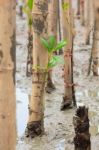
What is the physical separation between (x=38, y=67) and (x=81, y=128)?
35.9 inches

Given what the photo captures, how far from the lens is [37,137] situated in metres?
4.56

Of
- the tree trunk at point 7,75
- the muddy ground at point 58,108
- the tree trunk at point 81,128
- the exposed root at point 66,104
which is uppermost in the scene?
the tree trunk at point 7,75

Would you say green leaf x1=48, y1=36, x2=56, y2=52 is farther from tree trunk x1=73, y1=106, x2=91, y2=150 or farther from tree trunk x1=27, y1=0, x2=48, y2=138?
tree trunk x1=73, y1=106, x2=91, y2=150

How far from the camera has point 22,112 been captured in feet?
18.5

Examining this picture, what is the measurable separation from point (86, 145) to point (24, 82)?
3.49 metres

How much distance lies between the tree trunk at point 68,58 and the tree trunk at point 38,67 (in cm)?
92

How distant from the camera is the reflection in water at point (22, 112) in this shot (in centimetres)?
497

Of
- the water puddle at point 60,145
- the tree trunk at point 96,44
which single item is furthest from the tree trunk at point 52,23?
the water puddle at point 60,145

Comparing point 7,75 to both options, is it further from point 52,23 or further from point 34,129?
point 52,23

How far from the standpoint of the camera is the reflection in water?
4.97 meters

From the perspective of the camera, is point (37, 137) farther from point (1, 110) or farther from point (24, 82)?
point (24, 82)

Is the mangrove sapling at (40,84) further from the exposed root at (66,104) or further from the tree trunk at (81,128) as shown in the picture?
the exposed root at (66,104)

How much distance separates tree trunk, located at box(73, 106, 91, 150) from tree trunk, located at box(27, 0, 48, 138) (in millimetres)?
862

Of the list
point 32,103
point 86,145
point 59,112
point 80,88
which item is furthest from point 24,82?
point 86,145
